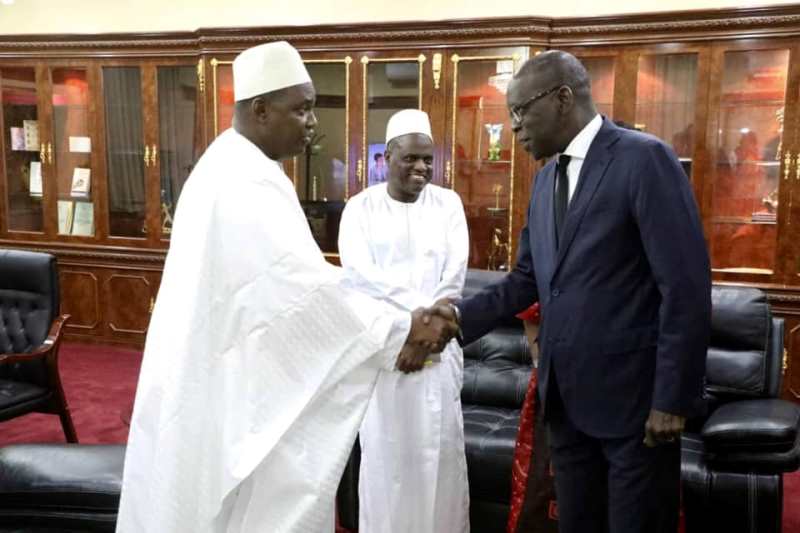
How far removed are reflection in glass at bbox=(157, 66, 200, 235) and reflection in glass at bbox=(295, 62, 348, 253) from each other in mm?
971

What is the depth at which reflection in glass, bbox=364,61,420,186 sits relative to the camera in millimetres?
4738

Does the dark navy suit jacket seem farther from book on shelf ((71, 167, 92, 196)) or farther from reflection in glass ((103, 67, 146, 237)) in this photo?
book on shelf ((71, 167, 92, 196))

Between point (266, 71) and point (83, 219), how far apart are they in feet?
14.4

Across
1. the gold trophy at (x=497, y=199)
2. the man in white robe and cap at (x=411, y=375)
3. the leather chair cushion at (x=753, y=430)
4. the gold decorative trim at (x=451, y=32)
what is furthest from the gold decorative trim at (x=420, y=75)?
the leather chair cushion at (x=753, y=430)

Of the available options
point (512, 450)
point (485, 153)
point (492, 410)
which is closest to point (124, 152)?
point (485, 153)

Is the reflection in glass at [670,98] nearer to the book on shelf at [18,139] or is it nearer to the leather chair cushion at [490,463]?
the leather chair cushion at [490,463]

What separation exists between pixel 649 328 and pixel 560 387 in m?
0.25

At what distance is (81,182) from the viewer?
18.4ft

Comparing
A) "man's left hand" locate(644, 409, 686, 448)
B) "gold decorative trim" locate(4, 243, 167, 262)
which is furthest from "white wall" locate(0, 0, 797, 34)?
"man's left hand" locate(644, 409, 686, 448)

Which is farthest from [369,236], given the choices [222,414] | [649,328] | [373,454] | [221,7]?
[221,7]

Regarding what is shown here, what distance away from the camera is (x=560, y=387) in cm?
174

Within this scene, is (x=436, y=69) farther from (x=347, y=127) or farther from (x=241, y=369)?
(x=241, y=369)

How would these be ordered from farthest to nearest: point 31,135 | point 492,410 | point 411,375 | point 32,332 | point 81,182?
point 31,135, point 81,182, point 32,332, point 492,410, point 411,375

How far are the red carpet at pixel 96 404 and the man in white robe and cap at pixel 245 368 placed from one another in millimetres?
1755
